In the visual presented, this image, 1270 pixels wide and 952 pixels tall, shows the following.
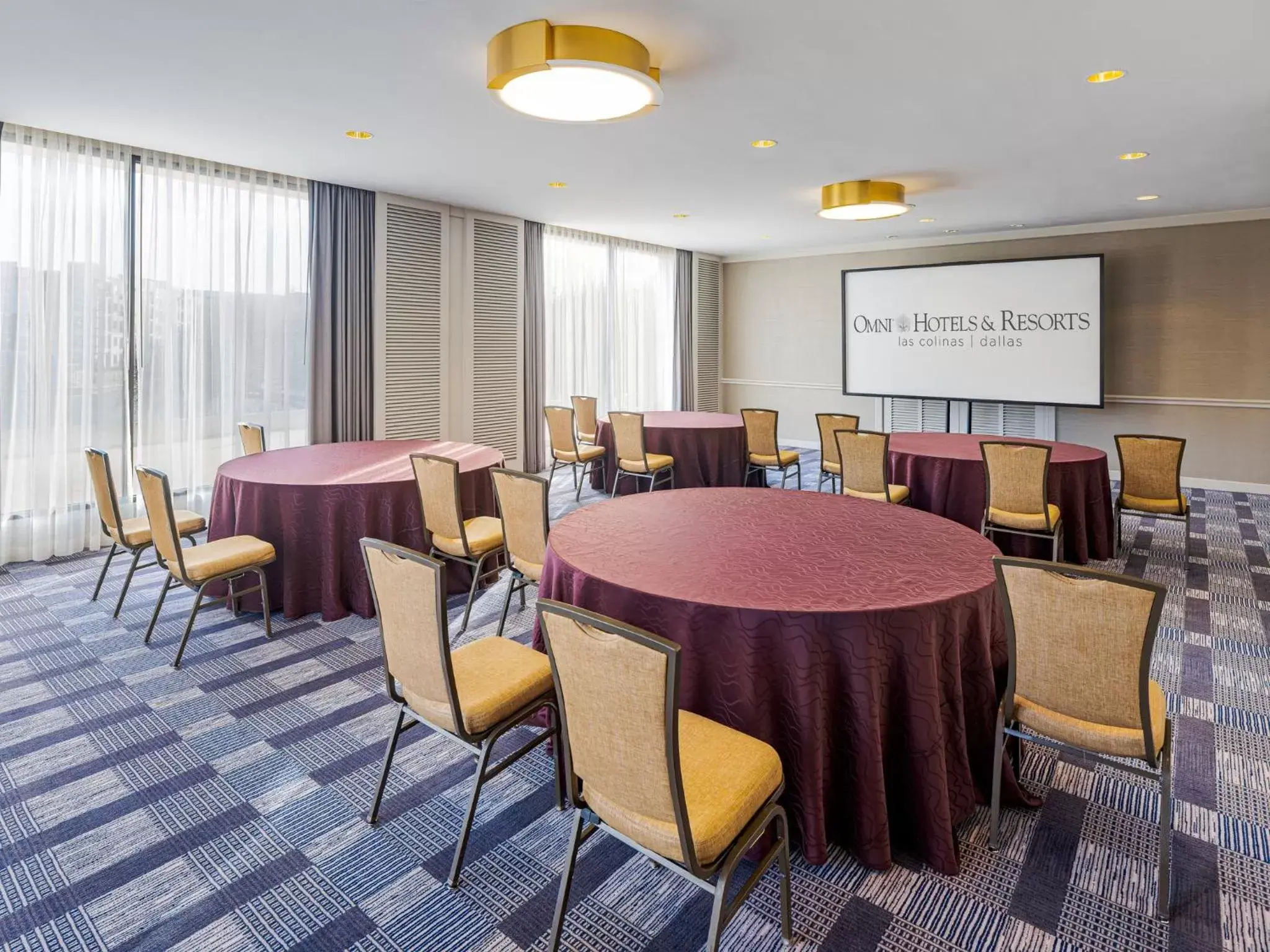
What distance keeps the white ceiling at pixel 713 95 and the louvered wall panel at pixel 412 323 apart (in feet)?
1.34

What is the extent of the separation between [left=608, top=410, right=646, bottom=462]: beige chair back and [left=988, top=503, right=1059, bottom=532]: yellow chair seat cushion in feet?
9.70

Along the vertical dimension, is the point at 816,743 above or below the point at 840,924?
above

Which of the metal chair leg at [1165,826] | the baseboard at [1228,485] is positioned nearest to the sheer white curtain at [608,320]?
the baseboard at [1228,485]

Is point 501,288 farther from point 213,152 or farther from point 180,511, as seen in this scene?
point 180,511

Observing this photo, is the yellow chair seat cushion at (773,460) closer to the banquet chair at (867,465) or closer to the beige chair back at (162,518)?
the banquet chair at (867,465)

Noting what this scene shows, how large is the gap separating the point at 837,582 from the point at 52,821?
257 centimetres

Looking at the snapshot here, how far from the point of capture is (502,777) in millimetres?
2494

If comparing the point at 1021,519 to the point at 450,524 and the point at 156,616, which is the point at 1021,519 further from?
the point at 156,616

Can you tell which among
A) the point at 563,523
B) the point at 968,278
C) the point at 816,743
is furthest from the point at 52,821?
the point at 968,278

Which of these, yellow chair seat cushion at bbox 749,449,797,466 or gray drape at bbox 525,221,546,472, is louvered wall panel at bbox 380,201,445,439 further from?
yellow chair seat cushion at bbox 749,449,797,466

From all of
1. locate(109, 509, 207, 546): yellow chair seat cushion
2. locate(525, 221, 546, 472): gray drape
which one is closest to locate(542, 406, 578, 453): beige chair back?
locate(525, 221, 546, 472): gray drape

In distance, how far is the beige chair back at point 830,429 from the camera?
6.22m

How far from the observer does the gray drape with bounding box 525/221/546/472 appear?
8.07 metres

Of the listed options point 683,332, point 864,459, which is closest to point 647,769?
point 864,459
